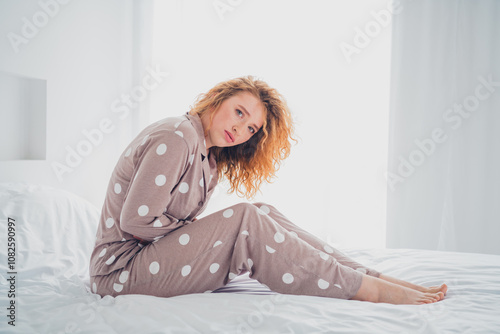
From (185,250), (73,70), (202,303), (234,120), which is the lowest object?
(202,303)

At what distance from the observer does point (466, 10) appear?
2.45 metres

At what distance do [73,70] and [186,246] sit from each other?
4.74 ft

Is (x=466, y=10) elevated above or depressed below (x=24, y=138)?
above

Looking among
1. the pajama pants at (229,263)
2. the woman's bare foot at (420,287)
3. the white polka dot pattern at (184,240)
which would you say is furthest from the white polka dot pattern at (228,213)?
the woman's bare foot at (420,287)

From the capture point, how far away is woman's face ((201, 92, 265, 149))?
1.39 meters

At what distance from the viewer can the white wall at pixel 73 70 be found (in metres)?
1.75

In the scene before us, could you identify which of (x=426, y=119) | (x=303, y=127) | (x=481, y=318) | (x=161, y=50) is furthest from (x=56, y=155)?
(x=426, y=119)

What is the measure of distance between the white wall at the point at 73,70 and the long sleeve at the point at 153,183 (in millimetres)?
902

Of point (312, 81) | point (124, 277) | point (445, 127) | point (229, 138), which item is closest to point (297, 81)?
point (312, 81)

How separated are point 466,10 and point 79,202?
2390 millimetres

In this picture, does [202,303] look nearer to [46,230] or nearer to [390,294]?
[390,294]

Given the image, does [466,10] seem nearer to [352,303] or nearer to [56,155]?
[352,303]

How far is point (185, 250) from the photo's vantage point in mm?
1126

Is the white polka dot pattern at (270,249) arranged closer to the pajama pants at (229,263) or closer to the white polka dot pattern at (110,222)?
the pajama pants at (229,263)
